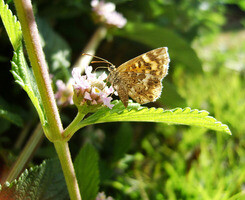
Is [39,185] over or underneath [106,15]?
underneath

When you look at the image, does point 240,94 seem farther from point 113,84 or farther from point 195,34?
point 113,84

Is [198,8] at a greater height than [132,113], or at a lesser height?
greater

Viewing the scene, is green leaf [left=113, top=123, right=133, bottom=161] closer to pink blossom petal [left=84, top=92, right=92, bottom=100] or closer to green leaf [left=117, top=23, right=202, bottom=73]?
green leaf [left=117, top=23, right=202, bottom=73]

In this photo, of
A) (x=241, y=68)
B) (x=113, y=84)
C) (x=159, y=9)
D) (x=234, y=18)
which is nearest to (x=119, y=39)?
(x=159, y=9)

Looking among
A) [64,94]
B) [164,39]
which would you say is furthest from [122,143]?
[164,39]

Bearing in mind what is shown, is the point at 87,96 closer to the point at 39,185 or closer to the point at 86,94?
the point at 86,94

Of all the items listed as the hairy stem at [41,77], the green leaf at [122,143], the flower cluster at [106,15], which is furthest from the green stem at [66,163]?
the flower cluster at [106,15]
